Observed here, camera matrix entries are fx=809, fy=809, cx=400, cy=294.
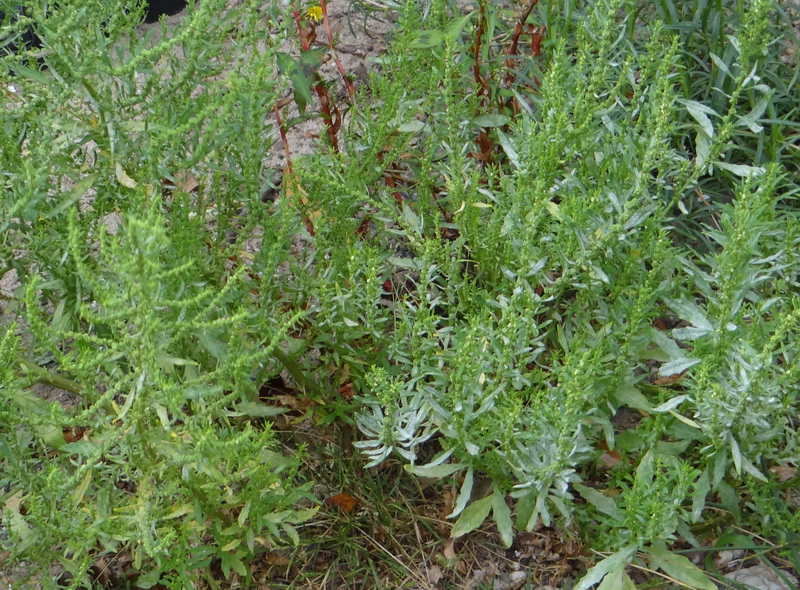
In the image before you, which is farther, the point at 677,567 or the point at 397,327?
the point at 397,327

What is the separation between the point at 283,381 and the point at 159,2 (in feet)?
8.49

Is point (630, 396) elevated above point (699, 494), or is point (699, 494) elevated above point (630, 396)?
point (630, 396)

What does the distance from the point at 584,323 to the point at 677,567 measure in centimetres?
62

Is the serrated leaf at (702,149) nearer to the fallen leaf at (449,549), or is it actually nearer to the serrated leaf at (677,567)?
the serrated leaf at (677,567)

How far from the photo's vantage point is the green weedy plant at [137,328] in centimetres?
162

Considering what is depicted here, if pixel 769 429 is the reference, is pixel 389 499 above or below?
below

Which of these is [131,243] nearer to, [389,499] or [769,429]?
[389,499]

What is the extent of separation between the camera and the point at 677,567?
1.91 m

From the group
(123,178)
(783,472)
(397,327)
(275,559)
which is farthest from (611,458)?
(123,178)

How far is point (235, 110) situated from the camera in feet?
6.59

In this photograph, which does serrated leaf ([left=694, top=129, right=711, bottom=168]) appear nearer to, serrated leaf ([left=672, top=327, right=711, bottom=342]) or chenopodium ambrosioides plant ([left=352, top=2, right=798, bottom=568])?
chenopodium ambrosioides plant ([left=352, top=2, right=798, bottom=568])

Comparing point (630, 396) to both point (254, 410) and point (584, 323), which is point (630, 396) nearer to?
point (584, 323)

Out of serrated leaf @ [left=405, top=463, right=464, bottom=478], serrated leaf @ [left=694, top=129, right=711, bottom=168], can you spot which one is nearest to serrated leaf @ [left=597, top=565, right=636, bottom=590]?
serrated leaf @ [left=405, top=463, right=464, bottom=478]

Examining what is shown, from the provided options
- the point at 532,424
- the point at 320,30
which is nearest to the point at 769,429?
the point at 532,424
